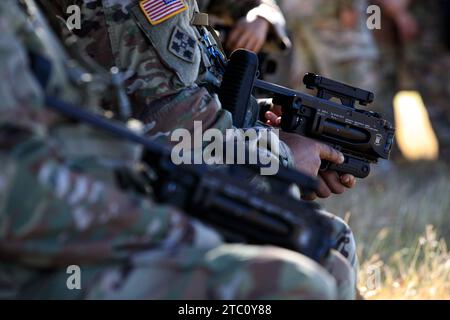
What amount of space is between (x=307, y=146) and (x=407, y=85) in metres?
5.06

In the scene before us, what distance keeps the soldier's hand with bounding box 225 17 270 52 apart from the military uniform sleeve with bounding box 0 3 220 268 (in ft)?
6.72

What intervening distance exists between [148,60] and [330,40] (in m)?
3.71

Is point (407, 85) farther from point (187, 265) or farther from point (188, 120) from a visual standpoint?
point (187, 265)

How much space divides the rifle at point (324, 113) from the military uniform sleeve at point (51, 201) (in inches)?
44.7

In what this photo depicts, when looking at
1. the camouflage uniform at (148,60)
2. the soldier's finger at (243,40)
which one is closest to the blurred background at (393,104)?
the soldier's finger at (243,40)

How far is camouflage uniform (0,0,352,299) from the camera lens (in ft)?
6.32

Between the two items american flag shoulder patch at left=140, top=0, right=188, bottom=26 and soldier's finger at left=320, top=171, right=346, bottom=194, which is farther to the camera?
soldier's finger at left=320, top=171, right=346, bottom=194

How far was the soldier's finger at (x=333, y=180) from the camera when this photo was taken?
11.4ft

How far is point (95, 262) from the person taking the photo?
2.03 m

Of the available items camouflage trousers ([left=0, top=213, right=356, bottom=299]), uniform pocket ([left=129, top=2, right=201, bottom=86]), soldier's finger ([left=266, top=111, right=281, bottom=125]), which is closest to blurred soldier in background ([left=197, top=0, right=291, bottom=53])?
soldier's finger ([left=266, top=111, right=281, bottom=125])

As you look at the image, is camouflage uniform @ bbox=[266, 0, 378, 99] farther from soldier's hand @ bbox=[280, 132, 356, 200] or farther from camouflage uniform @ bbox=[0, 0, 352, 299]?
camouflage uniform @ bbox=[0, 0, 352, 299]

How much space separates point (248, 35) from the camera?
13.3ft

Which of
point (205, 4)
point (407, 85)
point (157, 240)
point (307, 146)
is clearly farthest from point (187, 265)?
point (407, 85)

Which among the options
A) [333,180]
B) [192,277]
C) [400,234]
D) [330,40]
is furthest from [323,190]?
[330,40]
